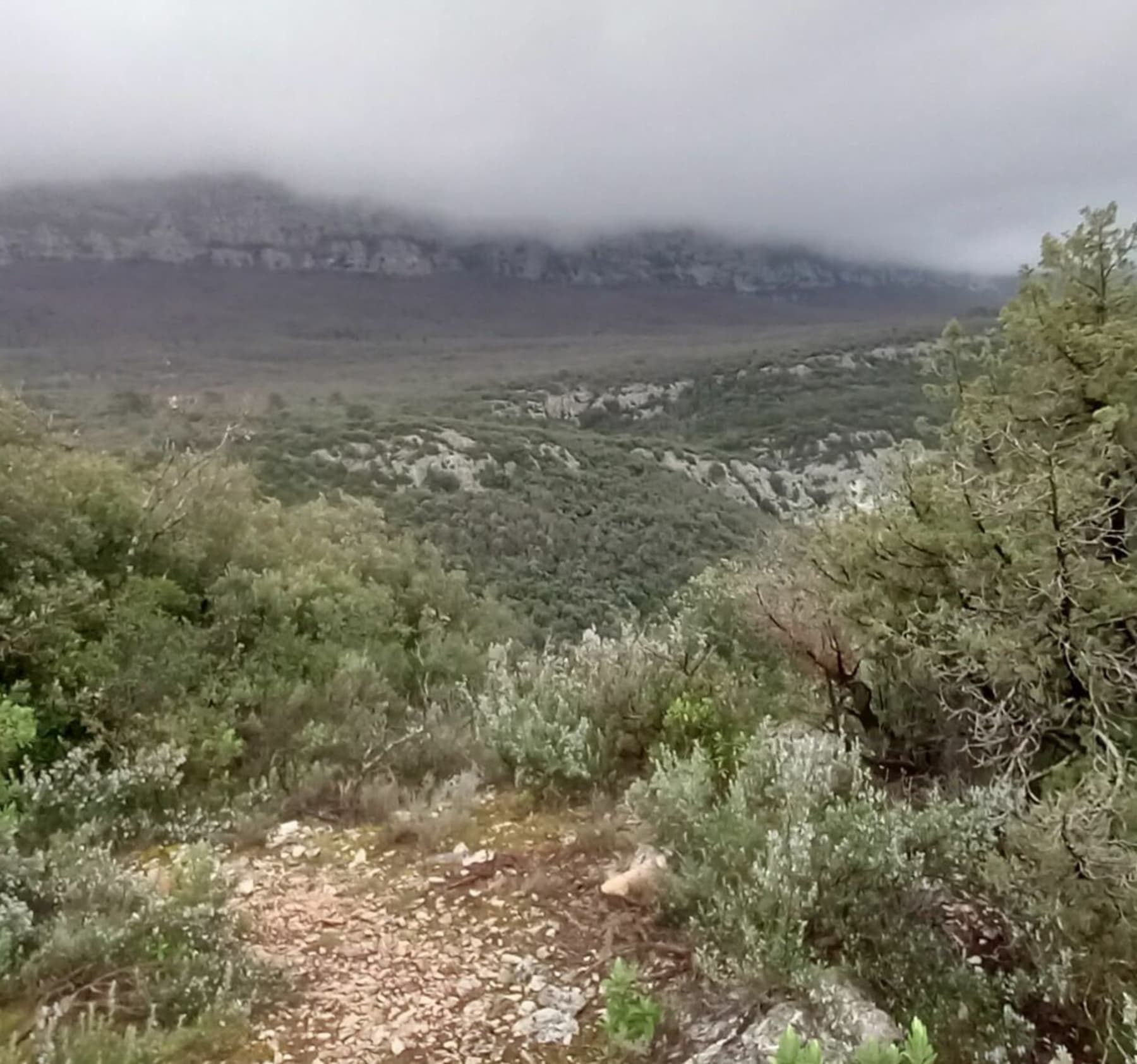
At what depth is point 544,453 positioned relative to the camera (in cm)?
4131

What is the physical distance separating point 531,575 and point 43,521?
20.3 meters

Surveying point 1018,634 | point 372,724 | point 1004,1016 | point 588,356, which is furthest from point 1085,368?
point 588,356

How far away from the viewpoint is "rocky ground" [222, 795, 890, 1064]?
3176 mm

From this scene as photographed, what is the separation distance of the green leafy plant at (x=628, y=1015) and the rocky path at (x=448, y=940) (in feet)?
0.31

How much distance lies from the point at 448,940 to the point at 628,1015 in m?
0.87

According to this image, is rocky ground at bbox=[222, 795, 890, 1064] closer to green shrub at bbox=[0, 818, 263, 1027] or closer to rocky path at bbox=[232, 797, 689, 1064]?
rocky path at bbox=[232, 797, 689, 1064]

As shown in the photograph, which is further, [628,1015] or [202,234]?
[202,234]

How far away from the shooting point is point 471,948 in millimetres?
3703

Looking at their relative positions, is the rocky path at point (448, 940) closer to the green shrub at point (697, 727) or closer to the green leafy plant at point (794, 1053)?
the green shrub at point (697, 727)

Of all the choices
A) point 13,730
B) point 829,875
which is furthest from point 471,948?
point 13,730

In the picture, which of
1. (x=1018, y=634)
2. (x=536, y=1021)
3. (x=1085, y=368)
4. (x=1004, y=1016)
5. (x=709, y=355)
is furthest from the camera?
(x=709, y=355)

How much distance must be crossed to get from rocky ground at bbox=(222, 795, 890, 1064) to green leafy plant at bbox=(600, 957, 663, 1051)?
53 mm

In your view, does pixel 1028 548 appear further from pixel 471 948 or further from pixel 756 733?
pixel 471 948

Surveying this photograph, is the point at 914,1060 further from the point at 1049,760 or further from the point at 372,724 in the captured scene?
the point at 372,724
